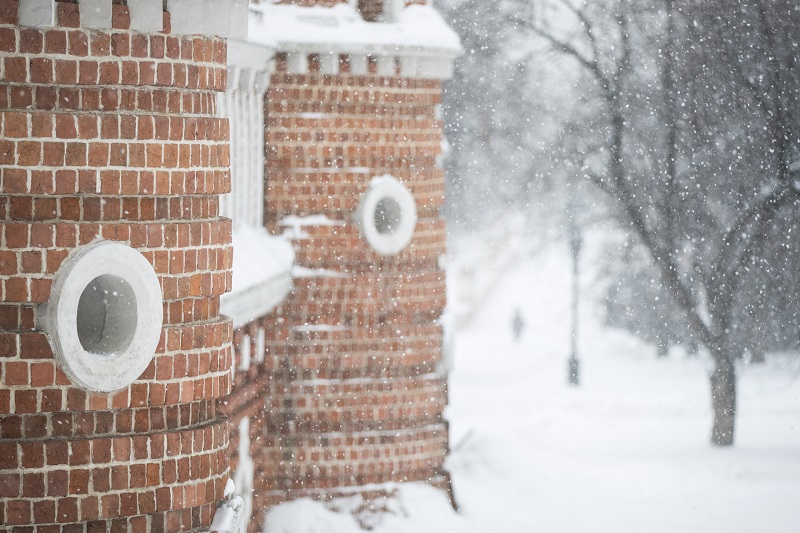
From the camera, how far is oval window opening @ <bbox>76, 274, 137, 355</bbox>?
6.30 metres

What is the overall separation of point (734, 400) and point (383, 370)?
27.3ft

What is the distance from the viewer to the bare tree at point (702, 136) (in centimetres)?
1877

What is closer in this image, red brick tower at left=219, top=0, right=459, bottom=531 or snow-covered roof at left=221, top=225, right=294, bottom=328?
snow-covered roof at left=221, top=225, right=294, bottom=328

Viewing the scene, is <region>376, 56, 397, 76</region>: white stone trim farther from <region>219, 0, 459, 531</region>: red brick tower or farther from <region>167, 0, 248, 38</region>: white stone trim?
<region>167, 0, 248, 38</region>: white stone trim

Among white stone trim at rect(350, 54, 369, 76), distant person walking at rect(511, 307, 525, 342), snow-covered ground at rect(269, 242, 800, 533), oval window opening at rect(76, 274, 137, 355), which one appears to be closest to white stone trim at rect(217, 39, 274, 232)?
white stone trim at rect(350, 54, 369, 76)

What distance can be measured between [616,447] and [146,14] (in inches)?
617

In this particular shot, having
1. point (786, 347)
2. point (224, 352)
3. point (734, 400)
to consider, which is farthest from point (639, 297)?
point (224, 352)

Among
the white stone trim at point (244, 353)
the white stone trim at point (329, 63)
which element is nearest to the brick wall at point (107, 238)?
the white stone trim at point (244, 353)

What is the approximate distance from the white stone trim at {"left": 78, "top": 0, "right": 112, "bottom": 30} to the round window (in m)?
6.11

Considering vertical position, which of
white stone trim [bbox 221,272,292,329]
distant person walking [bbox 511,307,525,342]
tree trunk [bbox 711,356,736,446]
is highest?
white stone trim [bbox 221,272,292,329]

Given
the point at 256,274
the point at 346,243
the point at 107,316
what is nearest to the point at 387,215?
the point at 346,243

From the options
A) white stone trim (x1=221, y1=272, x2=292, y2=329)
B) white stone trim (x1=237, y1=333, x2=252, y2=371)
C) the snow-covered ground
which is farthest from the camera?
the snow-covered ground

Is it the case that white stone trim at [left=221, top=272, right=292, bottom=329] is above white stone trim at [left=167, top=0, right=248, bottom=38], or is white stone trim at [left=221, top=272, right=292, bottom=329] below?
below

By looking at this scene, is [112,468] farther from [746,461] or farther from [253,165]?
[746,461]
